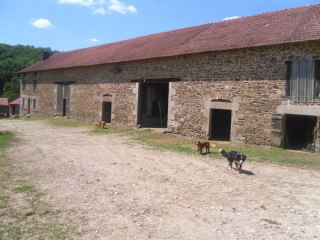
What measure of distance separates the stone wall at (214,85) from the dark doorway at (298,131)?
754 mm

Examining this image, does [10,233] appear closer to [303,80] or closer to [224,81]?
[303,80]

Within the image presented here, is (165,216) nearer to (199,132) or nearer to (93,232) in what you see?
(93,232)

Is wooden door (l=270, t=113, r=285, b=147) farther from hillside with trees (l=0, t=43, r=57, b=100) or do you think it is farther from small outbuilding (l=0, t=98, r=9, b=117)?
hillside with trees (l=0, t=43, r=57, b=100)

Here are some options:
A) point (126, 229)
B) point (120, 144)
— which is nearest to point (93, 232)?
point (126, 229)

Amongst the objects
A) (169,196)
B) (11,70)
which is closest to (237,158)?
(169,196)

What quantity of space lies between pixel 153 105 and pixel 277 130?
897cm

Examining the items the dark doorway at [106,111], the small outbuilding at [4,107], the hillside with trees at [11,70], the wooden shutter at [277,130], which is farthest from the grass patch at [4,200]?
the hillside with trees at [11,70]

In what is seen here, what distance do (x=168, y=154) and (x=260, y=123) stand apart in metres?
3.92

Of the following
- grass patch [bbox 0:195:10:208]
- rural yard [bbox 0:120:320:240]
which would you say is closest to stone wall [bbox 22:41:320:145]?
rural yard [bbox 0:120:320:240]

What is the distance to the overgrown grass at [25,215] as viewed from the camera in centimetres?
493

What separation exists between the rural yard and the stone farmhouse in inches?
131

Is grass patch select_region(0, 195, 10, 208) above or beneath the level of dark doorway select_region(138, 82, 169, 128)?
beneath

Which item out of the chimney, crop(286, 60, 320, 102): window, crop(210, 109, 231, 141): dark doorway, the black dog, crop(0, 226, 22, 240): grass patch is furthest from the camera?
the chimney

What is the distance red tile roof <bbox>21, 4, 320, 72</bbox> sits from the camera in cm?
1322
